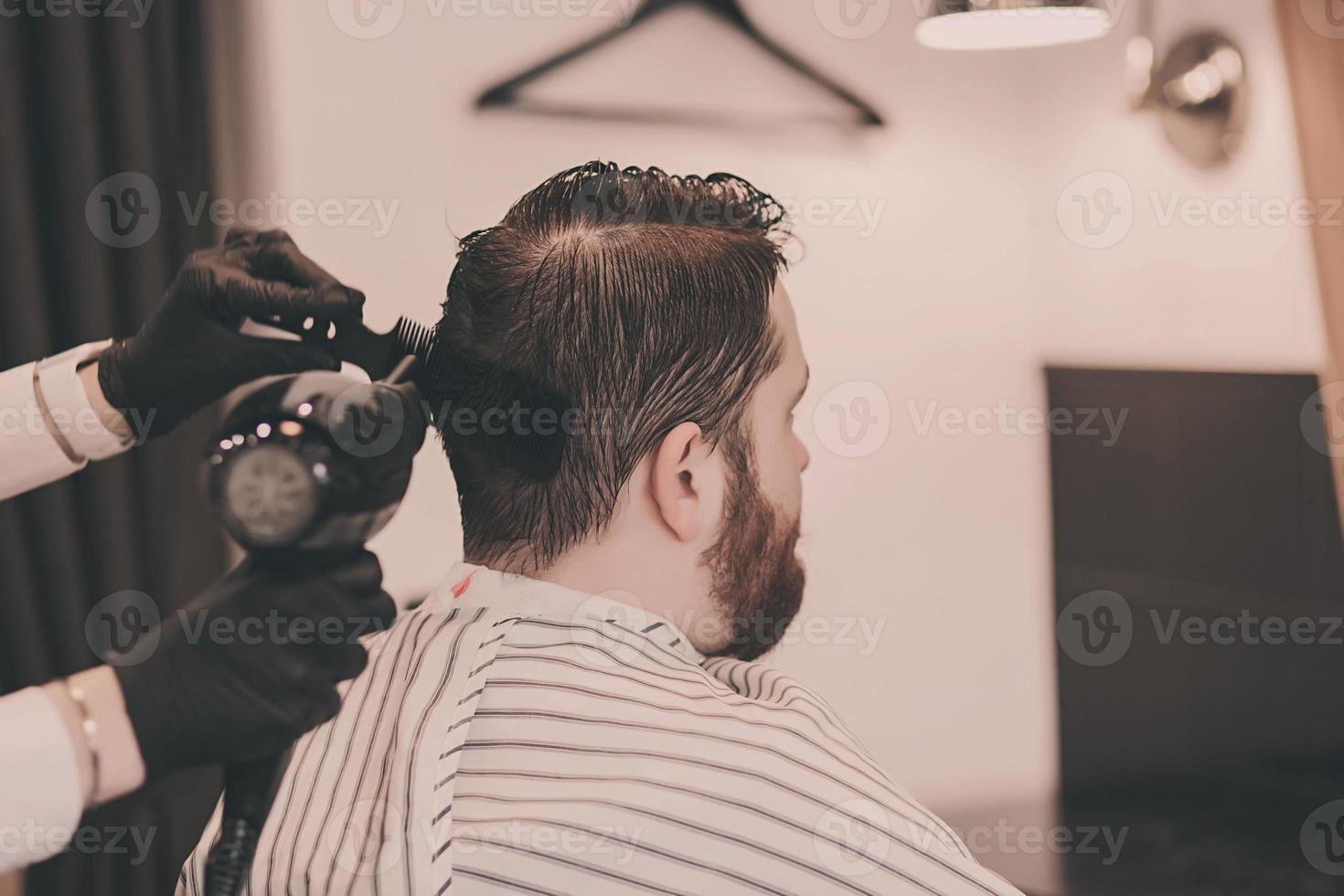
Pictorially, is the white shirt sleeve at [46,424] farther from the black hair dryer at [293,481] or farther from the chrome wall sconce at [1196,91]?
the chrome wall sconce at [1196,91]

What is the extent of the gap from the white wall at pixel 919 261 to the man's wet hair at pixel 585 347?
1.39 meters

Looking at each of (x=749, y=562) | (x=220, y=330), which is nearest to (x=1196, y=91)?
(x=749, y=562)

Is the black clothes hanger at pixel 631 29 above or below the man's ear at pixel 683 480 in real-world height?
above

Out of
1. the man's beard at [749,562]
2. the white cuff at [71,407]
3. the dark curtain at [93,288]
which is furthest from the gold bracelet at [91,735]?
the dark curtain at [93,288]

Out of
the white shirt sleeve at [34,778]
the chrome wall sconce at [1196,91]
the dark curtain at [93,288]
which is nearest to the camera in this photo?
the white shirt sleeve at [34,778]

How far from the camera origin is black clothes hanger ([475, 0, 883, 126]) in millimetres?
2549

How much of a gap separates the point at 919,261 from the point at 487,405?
2024mm

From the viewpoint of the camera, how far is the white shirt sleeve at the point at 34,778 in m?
0.73

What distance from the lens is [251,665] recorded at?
78cm

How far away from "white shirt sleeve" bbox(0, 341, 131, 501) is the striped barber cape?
41cm

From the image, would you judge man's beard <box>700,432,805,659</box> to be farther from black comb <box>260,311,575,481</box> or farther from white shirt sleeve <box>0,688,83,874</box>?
white shirt sleeve <box>0,688,83,874</box>

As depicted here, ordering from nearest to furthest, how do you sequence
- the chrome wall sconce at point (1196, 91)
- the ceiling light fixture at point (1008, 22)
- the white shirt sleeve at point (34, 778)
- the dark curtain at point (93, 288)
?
the white shirt sleeve at point (34, 778), the dark curtain at point (93, 288), the ceiling light fixture at point (1008, 22), the chrome wall sconce at point (1196, 91)

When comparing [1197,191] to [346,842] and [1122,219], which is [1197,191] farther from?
[346,842]

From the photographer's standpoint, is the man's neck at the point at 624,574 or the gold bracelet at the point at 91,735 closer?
the gold bracelet at the point at 91,735
